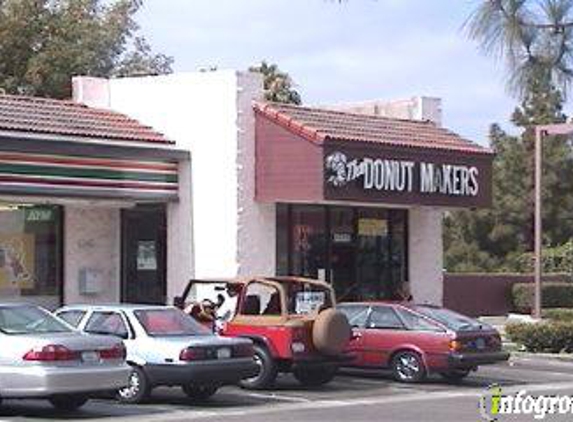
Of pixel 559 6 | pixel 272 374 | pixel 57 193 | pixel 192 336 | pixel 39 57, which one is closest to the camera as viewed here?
pixel 559 6

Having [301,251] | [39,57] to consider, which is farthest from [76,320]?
[39,57]

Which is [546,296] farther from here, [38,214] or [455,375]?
[455,375]

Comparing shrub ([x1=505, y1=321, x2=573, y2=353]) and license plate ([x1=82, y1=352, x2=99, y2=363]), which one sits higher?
license plate ([x1=82, y1=352, x2=99, y2=363])

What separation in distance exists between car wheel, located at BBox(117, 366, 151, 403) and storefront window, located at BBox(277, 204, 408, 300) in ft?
32.8

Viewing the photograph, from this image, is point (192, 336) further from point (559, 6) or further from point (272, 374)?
point (559, 6)

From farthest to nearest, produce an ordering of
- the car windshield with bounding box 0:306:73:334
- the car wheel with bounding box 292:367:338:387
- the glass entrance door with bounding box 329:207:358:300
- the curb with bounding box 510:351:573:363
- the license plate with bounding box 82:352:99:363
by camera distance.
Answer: the glass entrance door with bounding box 329:207:358:300 → the curb with bounding box 510:351:573:363 → the car wheel with bounding box 292:367:338:387 → the car windshield with bounding box 0:306:73:334 → the license plate with bounding box 82:352:99:363

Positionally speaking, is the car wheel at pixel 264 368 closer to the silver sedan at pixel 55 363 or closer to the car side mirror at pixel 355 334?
the car side mirror at pixel 355 334

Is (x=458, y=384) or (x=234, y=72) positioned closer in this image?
(x=458, y=384)

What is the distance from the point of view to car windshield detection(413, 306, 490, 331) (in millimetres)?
21391

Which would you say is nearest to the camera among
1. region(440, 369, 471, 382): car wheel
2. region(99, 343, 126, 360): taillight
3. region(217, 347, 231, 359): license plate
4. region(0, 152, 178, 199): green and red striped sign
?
region(99, 343, 126, 360): taillight

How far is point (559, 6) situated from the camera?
529 inches

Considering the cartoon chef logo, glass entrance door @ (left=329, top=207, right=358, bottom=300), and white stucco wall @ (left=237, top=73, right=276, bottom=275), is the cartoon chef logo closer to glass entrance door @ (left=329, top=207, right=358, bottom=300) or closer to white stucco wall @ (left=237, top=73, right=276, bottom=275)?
white stucco wall @ (left=237, top=73, right=276, bottom=275)

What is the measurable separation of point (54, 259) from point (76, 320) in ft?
27.2

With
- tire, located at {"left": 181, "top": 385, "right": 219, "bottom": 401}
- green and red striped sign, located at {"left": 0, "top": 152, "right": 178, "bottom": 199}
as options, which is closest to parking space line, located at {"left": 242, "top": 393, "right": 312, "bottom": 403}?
tire, located at {"left": 181, "top": 385, "right": 219, "bottom": 401}
